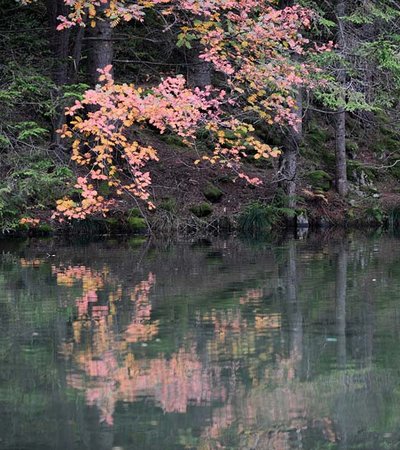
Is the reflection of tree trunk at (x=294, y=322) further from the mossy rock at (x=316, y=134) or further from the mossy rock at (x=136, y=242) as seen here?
the mossy rock at (x=316, y=134)

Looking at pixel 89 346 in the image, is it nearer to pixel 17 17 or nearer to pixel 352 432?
pixel 352 432

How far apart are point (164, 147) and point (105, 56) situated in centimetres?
431

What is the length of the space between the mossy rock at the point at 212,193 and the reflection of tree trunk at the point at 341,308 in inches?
290

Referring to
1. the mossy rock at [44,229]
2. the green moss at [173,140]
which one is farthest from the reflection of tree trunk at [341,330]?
the green moss at [173,140]

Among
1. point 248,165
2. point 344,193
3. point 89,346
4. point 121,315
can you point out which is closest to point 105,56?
point 248,165

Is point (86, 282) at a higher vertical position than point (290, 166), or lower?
lower

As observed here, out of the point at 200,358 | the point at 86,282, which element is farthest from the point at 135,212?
the point at 200,358

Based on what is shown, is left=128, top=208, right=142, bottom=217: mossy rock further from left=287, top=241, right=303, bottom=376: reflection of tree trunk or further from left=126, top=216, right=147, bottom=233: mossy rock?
left=287, top=241, right=303, bottom=376: reflection of tree trunk

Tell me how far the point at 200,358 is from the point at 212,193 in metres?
14.8

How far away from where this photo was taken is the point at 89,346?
7258mm

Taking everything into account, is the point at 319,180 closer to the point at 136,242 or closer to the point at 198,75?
the point at 198,75

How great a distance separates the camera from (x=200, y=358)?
679 centimetres

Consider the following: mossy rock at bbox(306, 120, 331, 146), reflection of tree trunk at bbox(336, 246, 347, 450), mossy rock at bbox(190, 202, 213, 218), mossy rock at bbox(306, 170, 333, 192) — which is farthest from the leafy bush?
reflection of tree trunk at bbox(336, 246, 347, 450)

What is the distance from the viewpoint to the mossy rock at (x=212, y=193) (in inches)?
843
